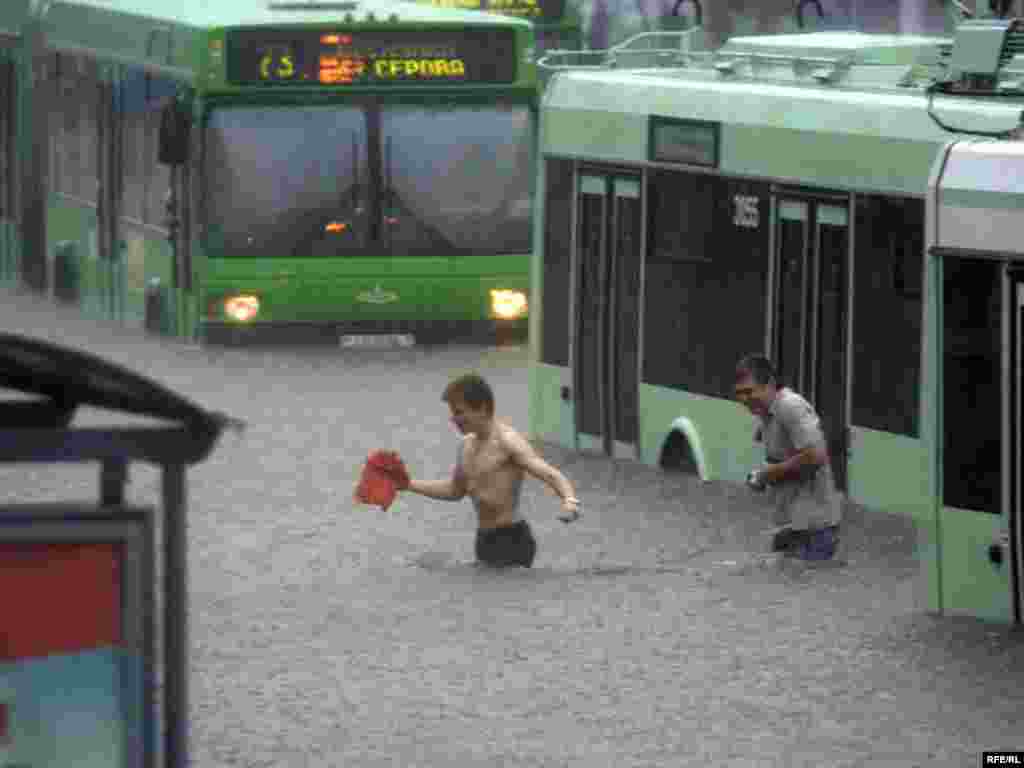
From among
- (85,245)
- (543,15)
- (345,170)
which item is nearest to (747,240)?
(345,170)

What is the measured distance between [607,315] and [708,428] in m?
1.61

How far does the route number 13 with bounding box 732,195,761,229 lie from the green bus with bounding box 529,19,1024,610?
0.01 meters

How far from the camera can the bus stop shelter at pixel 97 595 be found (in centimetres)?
635

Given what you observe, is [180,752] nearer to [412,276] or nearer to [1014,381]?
[1014,381]

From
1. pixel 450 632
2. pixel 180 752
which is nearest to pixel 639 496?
pixel 450 632

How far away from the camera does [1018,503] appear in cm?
1356

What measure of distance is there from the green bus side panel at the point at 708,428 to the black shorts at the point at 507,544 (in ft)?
9.86

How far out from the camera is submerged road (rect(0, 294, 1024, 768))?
11.7 metres

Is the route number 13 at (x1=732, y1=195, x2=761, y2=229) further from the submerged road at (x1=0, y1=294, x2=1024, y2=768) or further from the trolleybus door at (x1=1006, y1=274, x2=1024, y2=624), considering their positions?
the trolleybus door at (x1=1006, y1=274, x2=1024, y2=624)

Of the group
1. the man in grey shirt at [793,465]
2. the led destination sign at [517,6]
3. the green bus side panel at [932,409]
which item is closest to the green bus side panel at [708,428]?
the man in grey shirt at [793,465]

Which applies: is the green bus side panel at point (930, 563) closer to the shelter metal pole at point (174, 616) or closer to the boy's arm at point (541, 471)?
the boy's arm at point (541, 471)

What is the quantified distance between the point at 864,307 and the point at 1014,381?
4.12 metres

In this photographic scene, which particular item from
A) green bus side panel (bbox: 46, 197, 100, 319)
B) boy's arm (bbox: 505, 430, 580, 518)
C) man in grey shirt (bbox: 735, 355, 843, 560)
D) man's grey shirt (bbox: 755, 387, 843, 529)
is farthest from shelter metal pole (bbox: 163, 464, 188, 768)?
green bus side panel (bbox: 46, 197, 100, 319)

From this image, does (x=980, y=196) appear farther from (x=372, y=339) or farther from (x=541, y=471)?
(x=372, y=339)
